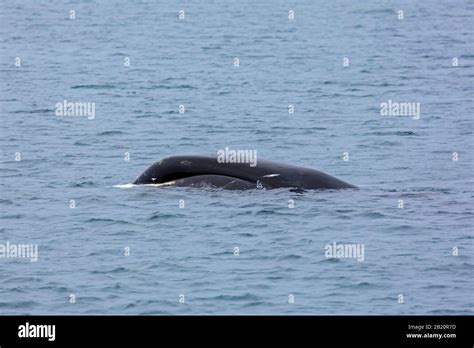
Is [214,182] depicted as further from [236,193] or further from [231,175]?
[236,193]

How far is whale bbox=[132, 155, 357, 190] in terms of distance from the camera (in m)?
26.9

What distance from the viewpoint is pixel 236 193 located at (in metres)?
26.8

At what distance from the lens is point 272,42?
70.8 metres

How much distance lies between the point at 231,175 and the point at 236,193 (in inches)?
16.0

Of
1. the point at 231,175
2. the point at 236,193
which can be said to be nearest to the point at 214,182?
the point at 231,175

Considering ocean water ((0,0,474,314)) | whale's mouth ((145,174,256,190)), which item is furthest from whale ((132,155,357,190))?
ocean water ((0,0,474,314))

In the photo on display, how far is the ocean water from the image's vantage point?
21094 millimetres

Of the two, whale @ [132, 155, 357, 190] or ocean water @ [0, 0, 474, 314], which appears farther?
whale @ [132, 155, 357, 190]

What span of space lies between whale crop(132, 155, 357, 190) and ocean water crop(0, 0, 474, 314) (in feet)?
0.82

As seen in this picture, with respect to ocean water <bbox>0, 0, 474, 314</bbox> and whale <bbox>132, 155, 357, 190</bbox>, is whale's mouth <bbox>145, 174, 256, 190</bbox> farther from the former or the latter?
ocean water <bbox>0, 0, 474, 314</bbox>

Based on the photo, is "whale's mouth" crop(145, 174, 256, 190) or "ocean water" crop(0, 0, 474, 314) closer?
"ocean water" crop(0, 0, 474, 314)
